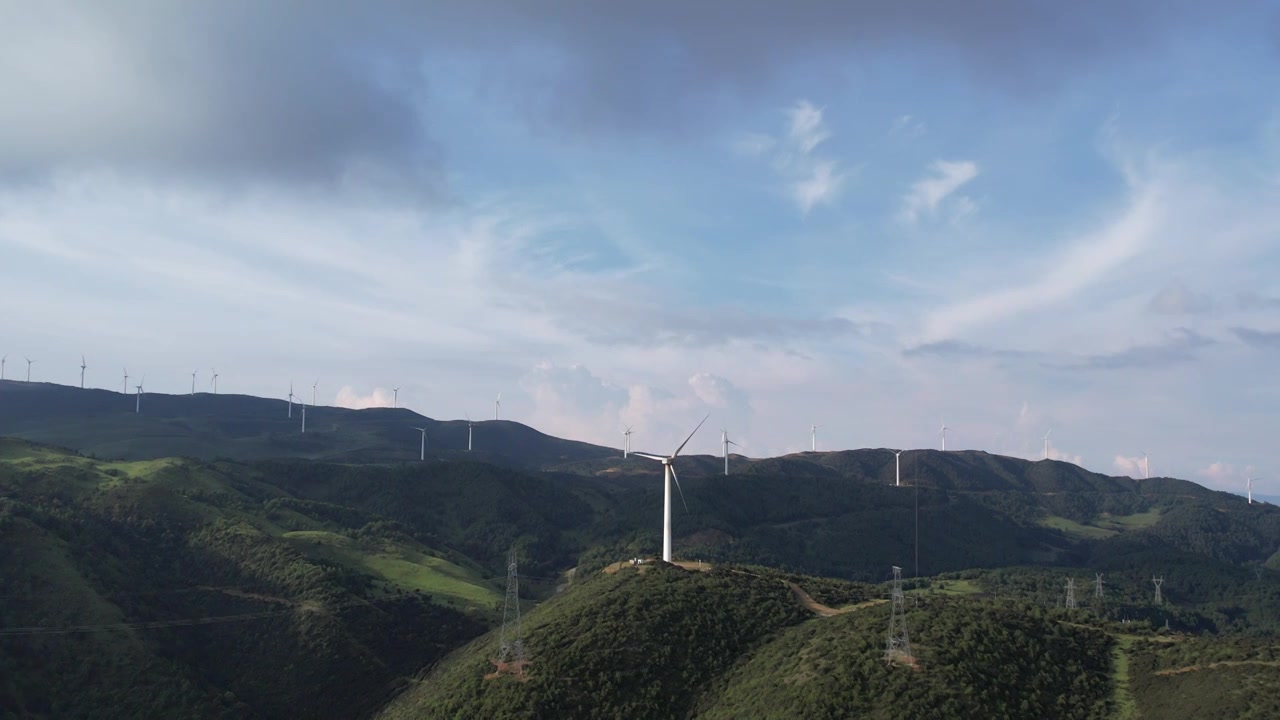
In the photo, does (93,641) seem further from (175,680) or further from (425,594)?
(425,594)

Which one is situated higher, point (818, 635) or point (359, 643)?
point (818, 635)

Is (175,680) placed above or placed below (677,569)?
below

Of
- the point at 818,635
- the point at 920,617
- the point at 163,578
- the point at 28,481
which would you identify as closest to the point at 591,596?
the point at 818,635

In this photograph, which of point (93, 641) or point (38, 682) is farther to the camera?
point (93, 641)

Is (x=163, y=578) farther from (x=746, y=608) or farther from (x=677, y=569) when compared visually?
(x=746, y=608)

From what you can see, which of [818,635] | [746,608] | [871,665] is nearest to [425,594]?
[746,608]

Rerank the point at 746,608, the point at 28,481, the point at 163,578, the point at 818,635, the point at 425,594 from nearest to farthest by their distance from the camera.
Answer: the point at 818,635
the point at 746,608
the point at 163,578
the point at 425,594
the point at 28,481

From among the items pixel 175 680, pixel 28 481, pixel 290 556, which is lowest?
pixel 175 680

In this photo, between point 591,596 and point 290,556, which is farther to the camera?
point 290,556

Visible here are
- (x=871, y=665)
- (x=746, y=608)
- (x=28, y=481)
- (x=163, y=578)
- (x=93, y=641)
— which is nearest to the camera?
(x=871, y=665)
